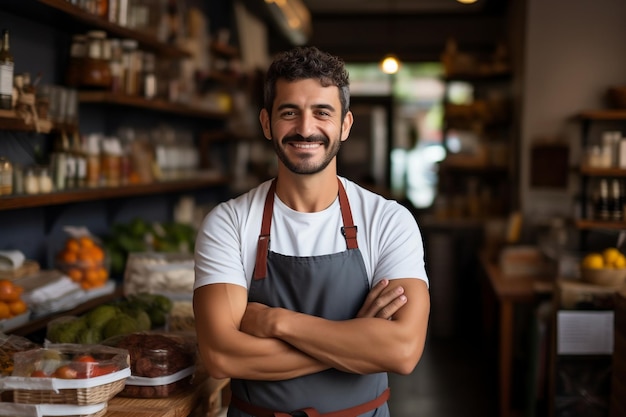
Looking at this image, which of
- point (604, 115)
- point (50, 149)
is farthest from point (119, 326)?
point (604, 115)

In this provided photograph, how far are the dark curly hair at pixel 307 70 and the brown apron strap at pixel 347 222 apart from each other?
0.23 meters

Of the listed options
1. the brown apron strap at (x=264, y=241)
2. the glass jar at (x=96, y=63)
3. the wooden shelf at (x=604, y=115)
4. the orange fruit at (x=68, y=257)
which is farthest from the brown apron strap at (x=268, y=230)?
the wooden shelf at (x=604, y=115)

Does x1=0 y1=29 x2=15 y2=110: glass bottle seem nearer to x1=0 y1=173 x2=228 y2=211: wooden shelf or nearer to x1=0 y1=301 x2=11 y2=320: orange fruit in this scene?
x1=0 y1=173 x2=228 y2=211: wooden shelf

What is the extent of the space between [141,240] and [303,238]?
286cm

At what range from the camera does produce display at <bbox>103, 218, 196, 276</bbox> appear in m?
4.70

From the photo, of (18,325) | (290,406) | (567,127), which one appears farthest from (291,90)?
(567,127)

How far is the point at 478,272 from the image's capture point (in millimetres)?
8570

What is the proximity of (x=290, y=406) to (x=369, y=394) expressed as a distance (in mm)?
235

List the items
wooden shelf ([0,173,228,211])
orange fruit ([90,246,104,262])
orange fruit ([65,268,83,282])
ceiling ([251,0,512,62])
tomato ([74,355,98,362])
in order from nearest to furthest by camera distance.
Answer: tomato ([74,355,98,362])
wooden shelf ([0,173,228,211])
orange fruit ([65,268,83,282])
orange fruit ([90,246,104,262])
ceiling ([251,0,512,62])

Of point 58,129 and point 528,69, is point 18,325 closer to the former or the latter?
point 58,129

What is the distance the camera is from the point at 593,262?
14.8 feet

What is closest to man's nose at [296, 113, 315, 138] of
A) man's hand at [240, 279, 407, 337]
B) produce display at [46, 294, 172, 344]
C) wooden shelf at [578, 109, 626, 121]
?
man's hand at [240, 279, 407, 337]

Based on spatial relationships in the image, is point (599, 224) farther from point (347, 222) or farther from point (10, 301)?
point (10, 301)

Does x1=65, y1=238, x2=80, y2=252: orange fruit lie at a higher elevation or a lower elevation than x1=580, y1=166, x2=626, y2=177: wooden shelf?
lower
